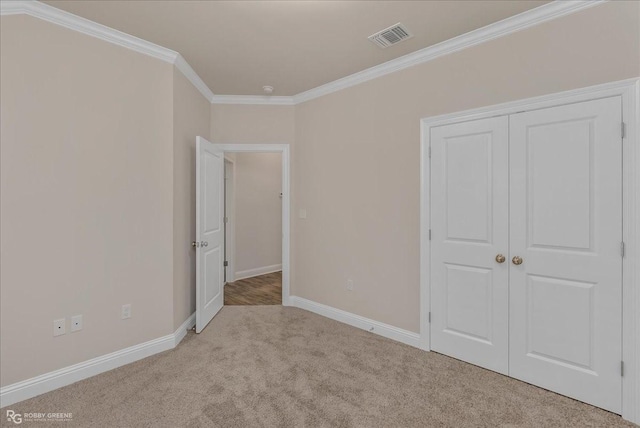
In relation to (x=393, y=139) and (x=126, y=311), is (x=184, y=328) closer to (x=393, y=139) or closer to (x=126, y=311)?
(x=126, y=311)

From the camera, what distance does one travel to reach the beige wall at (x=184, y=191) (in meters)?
2.96

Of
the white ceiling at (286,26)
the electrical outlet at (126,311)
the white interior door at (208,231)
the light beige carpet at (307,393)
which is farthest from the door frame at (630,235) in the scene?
the electrical outlet at (126,311)

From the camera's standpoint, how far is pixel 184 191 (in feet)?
10.4

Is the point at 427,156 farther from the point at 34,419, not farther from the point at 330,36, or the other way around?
the point at 34,419

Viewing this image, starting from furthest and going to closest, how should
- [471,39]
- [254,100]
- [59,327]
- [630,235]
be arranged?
[254,100] < [471,39] < [59,327] < [630,235]

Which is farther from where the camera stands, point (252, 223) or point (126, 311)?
point (252, 223)

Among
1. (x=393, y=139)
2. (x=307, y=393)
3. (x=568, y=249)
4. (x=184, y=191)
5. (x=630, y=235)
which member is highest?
(x=393, y=139)

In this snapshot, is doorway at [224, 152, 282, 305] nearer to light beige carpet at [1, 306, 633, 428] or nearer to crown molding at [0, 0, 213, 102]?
light beige carpet at [1, 306, 633, 428]

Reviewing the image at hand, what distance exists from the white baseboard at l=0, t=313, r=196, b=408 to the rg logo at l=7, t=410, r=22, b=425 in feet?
0.40

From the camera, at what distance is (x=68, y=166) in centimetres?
230

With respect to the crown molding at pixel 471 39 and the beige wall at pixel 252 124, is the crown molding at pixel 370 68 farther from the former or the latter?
the beige wall at pixel 252 124

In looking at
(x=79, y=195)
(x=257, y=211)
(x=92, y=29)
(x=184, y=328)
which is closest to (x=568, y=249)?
(x=184, y=328)

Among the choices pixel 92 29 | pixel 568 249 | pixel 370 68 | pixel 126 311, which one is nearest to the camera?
pixel 568 249

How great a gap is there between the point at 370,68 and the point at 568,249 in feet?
7.67
